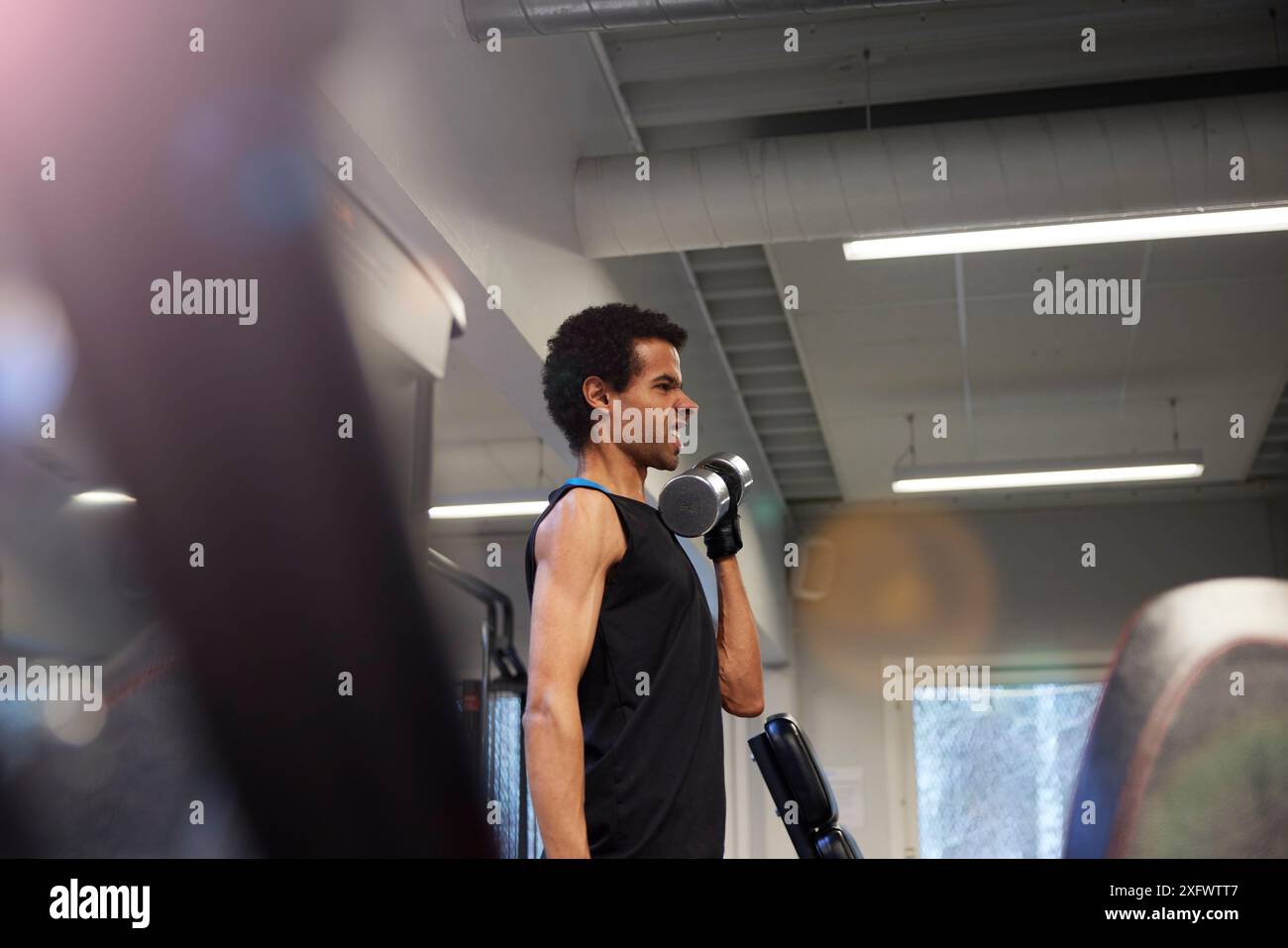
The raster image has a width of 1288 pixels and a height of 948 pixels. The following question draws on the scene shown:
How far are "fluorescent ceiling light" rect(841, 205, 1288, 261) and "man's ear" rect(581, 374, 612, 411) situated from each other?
8.79 feet

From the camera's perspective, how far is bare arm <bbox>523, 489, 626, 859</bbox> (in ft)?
4.87

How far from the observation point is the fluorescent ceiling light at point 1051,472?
22.7 ft

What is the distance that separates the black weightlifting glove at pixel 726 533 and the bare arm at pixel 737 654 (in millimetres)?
46

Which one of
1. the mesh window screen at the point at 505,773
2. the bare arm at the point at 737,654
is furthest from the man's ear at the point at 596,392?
the mesh window screen at the point at 505,773

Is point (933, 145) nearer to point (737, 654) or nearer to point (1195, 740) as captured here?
point (737, 654)

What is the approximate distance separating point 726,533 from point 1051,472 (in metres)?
5.59

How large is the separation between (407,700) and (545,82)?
5.83 feet

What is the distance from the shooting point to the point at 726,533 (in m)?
1.89

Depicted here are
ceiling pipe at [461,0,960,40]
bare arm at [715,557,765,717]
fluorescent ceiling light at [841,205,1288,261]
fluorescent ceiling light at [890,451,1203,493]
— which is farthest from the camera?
fluorescent ceiling light at [890,451,1203,493]

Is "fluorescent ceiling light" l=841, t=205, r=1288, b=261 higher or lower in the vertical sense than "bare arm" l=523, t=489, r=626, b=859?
higher

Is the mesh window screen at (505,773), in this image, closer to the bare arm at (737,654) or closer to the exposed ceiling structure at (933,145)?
the exposed ceiling structure at (933,145)

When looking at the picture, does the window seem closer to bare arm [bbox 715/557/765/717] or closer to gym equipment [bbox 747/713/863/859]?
gym equipment [bbox 747/713/863/859]

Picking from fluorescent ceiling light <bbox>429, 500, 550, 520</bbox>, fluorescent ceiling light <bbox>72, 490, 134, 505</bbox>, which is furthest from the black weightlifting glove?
fluorescent ceiling light <bbox>429, 500, 550, 520</bbox>
